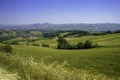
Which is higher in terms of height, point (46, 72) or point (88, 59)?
point (46, 72)

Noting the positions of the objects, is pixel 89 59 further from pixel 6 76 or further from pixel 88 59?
pixel 6 76

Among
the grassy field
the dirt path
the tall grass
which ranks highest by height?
the tall grass

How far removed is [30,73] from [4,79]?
81 cm

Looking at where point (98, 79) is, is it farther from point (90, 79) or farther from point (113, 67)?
point (113, 67)

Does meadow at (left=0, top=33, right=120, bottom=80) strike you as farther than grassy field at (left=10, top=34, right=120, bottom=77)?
No

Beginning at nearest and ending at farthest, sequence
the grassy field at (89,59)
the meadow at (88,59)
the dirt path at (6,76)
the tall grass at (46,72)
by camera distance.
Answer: the tall grass at (46,72)
the dirt path at (6,76)
the meadow at (88,59)
the grassy field at (89,59)

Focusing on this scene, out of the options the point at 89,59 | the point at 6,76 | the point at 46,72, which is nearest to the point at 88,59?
the point at 89,59

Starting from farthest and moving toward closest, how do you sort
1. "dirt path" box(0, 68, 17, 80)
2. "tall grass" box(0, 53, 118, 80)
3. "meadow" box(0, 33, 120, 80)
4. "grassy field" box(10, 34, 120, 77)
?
"grassy field" box(10, 34, 120, 77) → "meadow" box(0, 33, 120, 80) → "dirt path" box(0, 68, 17, 80) → "tall grass" box(0, 53, 118, 80)

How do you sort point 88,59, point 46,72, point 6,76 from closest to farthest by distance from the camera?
point 46,72, point 6,76, point 88,59

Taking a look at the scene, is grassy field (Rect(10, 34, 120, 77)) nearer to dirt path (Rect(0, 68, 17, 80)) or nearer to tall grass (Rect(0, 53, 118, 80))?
tall grass (Rect(0, 53, 118, 80))

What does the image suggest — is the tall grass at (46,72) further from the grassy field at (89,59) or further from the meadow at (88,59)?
the grassy field at (89,59)

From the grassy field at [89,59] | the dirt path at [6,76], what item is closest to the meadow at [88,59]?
the grassy field at [89,59]

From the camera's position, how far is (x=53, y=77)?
17.7 ft

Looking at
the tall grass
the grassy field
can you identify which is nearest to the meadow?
the grassy field
